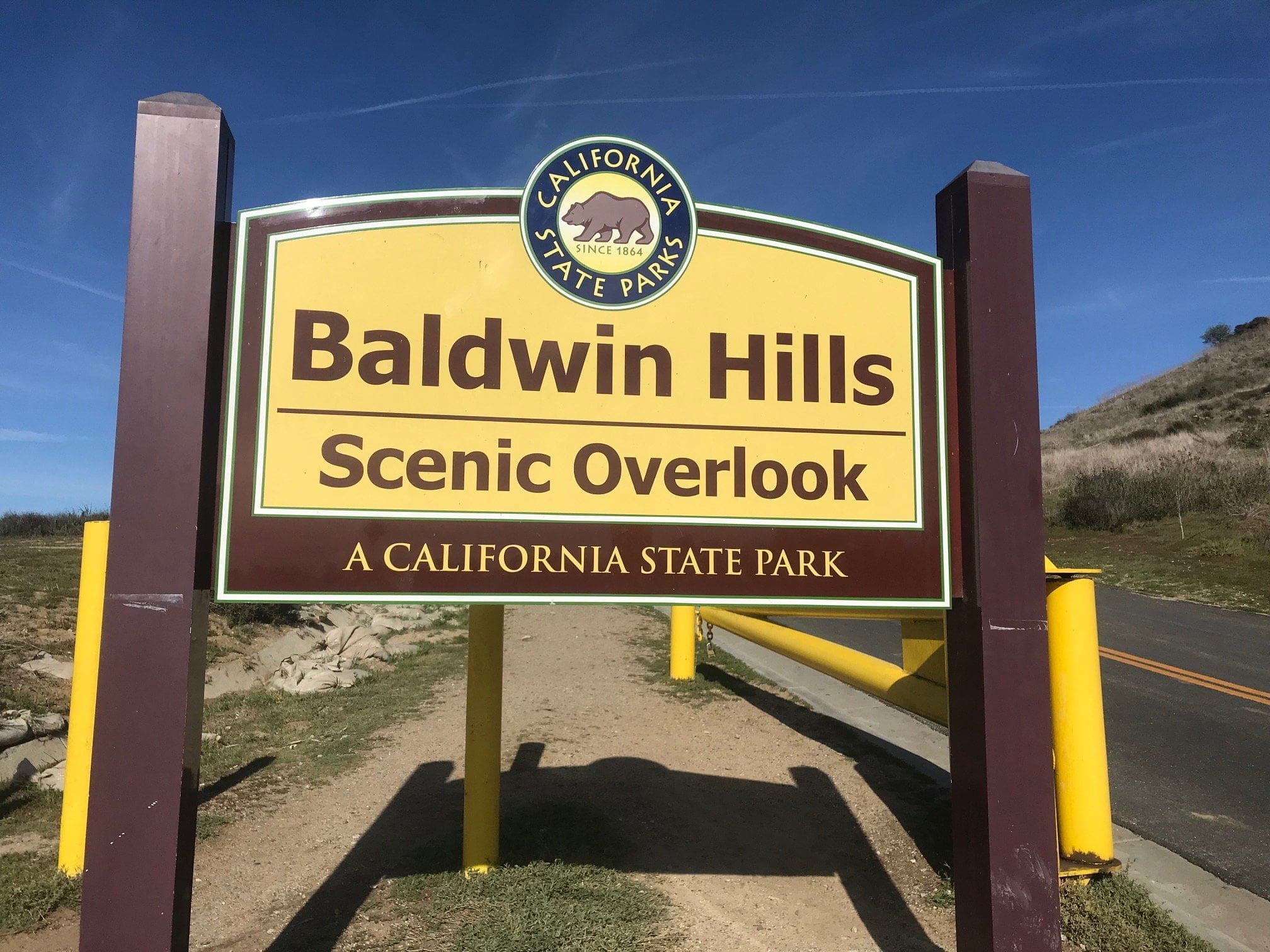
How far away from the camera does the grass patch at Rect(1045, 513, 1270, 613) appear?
1507 cm

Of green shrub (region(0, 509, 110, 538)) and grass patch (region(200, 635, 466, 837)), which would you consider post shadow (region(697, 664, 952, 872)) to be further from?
green shrub (region(0, 509, 110, 538))

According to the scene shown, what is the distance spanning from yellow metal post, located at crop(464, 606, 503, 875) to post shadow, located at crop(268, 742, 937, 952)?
0.89 feet

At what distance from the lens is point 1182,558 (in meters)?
18.5

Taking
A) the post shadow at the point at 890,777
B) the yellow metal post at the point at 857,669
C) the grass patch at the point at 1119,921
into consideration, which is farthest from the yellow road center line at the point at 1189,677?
the grass patch at the point at 1119,921

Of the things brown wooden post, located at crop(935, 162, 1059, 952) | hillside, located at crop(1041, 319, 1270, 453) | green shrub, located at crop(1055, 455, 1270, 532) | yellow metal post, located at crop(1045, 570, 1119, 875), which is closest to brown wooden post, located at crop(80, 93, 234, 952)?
brown wooden post, located at crop(935, 162, 1059, 952)

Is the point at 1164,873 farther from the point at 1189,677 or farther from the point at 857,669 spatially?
the point at 1189,677

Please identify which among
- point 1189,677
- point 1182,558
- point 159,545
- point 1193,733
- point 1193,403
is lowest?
point 1193,733

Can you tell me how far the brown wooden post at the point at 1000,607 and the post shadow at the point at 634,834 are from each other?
54.0 inches

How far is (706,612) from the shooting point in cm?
916

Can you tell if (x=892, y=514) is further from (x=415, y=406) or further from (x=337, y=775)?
(x=337, y=775)

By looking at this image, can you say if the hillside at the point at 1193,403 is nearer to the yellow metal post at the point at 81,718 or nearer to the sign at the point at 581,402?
the sign at the point at 581,402

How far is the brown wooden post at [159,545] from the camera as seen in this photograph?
2.45m

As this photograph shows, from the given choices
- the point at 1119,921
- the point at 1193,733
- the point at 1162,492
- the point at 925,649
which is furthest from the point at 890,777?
the point at 1162,492

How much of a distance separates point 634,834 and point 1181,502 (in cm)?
2396
